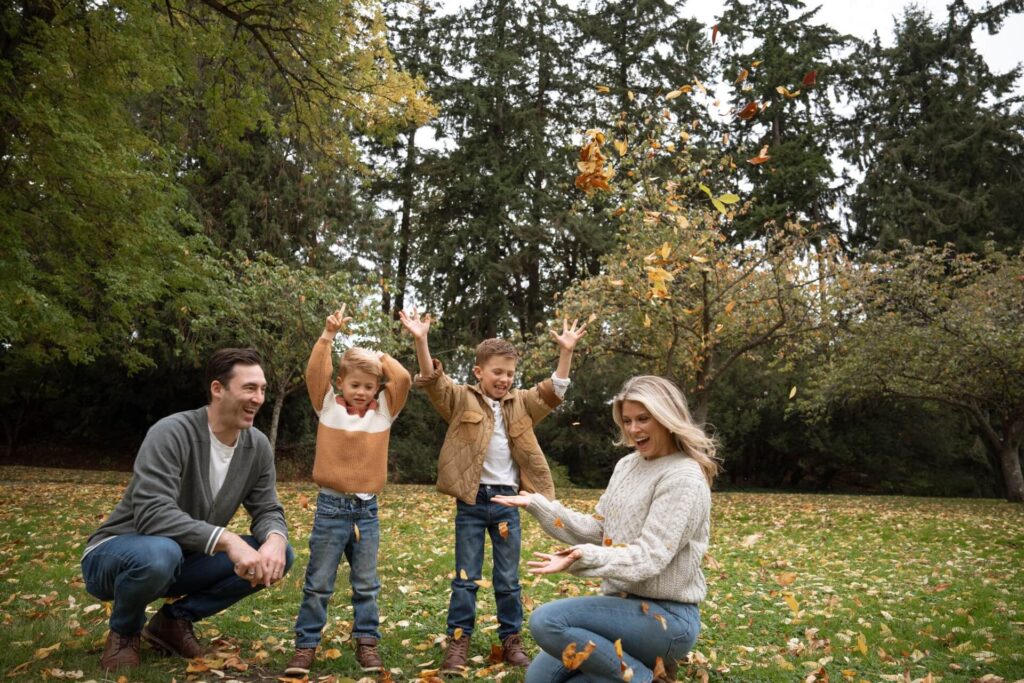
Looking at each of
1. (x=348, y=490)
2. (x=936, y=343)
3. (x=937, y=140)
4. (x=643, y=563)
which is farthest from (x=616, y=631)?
(x=937, y=140)

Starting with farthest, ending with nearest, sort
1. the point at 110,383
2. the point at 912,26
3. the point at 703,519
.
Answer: the point at 912,26
the point at 110,383
the point at 703,519

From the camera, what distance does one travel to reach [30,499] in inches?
500

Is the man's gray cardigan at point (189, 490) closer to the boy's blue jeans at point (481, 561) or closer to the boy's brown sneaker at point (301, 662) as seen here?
the boy's brown sneaker at point (301, 662)

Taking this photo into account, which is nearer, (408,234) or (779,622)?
(779,622)

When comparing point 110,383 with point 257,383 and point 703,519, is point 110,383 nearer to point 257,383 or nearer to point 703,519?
point 257,383

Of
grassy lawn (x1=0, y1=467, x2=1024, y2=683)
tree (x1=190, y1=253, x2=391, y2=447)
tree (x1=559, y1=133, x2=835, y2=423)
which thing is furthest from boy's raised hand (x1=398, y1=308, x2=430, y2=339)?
tree (x1=190, y1=253, x2=391, y2=447)

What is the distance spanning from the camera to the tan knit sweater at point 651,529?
3225 mm

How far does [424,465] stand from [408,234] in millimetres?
9478

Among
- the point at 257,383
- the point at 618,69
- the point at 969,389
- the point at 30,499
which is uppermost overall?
the point at 618,69

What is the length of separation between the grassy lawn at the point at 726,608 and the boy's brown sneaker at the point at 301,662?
0.09 metres

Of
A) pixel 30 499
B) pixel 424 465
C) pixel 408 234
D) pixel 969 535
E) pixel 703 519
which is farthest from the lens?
pixel 408 234

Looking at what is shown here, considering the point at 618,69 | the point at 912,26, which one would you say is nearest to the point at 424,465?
the point at 618,69

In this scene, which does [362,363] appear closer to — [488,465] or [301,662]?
[488,465]

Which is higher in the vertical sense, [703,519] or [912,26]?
[912,26]
